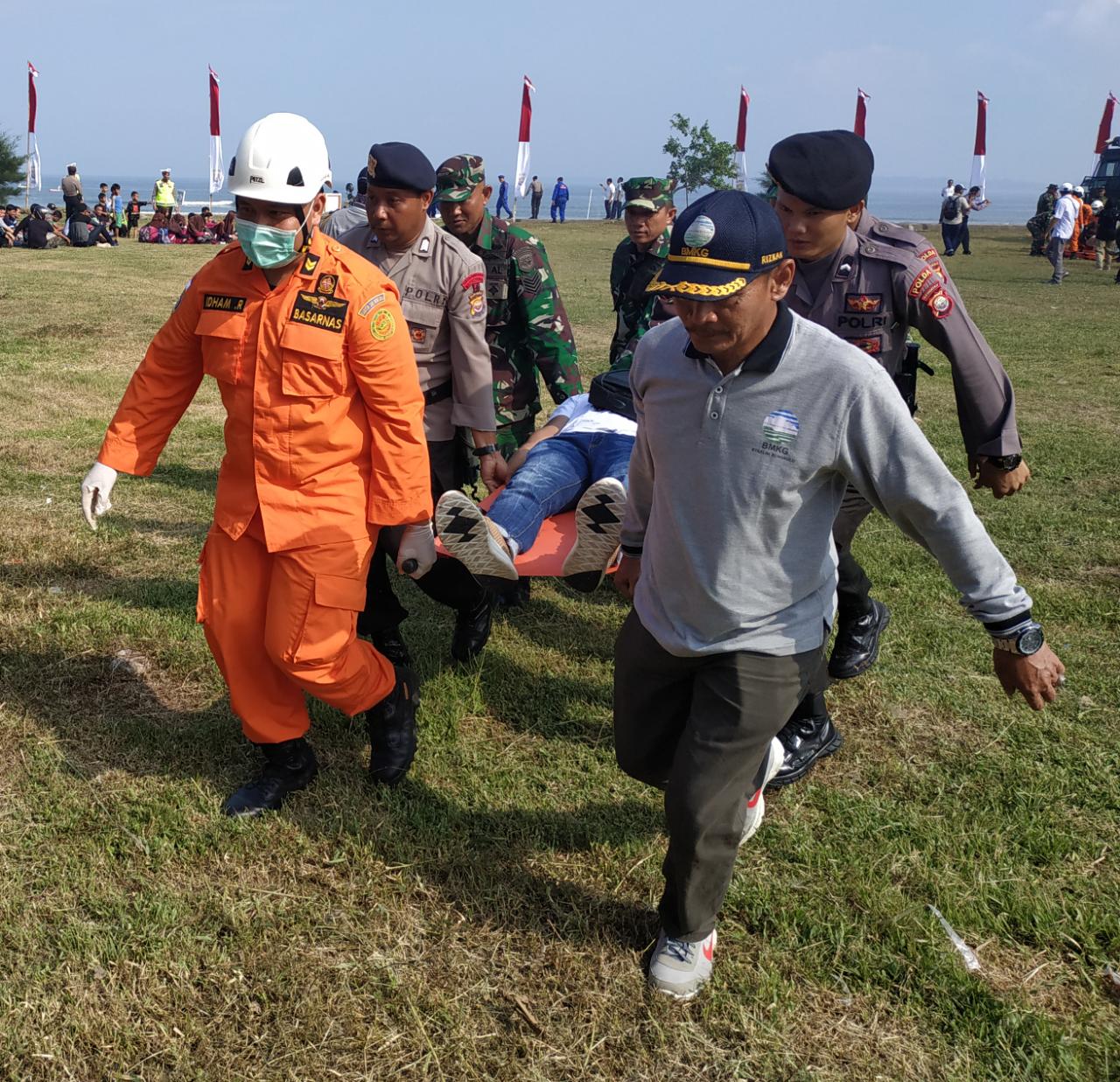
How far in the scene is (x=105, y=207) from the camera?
30.1 m

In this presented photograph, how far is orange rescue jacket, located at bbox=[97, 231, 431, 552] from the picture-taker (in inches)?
138

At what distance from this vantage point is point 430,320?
15.7ft

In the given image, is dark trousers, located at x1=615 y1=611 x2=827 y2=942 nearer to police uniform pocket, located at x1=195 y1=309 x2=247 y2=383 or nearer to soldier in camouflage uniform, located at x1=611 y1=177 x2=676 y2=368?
police uniform pocket, located at x1=195 y1=309 x2=247 y2=383

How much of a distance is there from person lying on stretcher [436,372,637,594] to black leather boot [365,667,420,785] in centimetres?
62

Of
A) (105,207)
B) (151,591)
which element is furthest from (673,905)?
(105,207)

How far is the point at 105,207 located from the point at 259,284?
30.0m

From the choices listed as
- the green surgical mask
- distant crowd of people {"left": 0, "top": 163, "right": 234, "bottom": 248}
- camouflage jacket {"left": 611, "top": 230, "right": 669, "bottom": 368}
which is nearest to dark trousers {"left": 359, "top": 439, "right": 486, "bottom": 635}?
the green surgical mask

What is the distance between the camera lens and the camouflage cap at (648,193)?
604cm

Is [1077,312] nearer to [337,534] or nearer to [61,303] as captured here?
[61,303]

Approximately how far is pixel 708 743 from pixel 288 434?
5.36 ft

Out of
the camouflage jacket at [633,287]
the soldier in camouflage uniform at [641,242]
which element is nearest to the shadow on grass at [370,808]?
the camouflage jacket at [633,287]

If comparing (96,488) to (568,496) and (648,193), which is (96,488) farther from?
(648,193)

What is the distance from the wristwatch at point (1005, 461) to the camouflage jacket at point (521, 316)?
84.5 inches

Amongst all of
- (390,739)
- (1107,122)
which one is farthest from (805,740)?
(1107,122)
